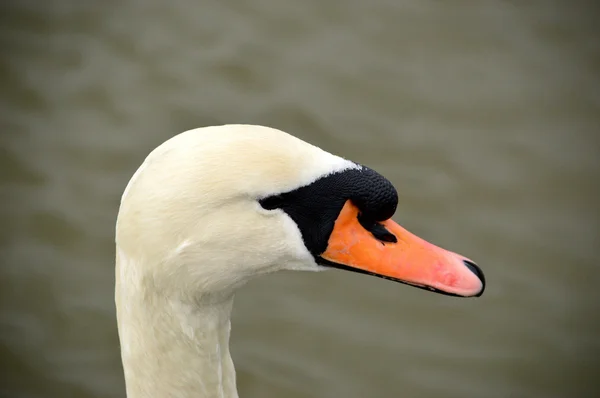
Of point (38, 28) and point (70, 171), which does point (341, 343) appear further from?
point (38, 28)

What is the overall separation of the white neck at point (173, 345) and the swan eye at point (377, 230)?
1.47 ft

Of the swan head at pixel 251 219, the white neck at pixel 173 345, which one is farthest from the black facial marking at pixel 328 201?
the white neck at pixel 173 345

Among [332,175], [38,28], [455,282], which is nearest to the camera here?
[332,175]

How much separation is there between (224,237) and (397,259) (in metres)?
0.50

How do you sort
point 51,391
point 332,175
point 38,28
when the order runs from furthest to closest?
1. point 38,28
2. point 51,391
3. point 332,175

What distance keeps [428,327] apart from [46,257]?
2.23m

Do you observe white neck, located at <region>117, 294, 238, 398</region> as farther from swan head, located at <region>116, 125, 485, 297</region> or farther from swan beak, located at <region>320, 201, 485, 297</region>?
swan beak, located at <region>320, 201, 485, 297</region>

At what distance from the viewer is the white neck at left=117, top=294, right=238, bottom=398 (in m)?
2.11

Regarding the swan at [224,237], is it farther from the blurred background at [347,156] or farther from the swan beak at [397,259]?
the blurred background at [347,156]

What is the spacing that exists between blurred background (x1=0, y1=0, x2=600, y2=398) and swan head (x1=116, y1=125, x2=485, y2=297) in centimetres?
208

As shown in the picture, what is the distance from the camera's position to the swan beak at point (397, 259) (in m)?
2.12

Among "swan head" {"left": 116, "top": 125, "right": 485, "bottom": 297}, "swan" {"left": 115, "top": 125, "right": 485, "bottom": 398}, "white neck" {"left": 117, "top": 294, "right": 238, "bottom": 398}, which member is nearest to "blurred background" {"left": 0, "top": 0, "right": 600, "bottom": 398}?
"white neck" {"left": 117, "top": 294, "right": 238, "bottom": 398}

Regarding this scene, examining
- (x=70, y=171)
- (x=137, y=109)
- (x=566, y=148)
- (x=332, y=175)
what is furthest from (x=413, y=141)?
(x=332, y=175)

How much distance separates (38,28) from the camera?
5234mm
